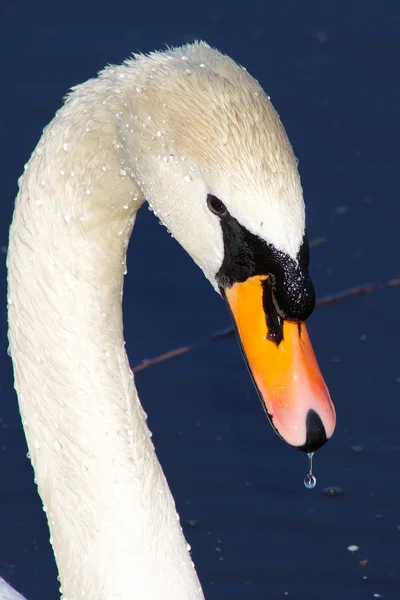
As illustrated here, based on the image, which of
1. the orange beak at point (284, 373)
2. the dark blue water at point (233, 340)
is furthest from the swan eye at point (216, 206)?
the dark blue water at point (233, 340)

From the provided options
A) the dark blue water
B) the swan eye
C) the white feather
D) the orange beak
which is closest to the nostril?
the orange beak

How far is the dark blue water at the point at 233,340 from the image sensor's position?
5.85 meters

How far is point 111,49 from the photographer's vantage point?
7910mm

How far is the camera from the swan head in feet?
11.4

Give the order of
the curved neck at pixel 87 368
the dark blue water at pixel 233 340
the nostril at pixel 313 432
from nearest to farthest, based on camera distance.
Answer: the nostril at pixel 313 432 < the curved neck at pixel 87 368 < the dark blue water at pixel 233 340

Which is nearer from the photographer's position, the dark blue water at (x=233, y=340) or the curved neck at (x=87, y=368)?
the curved neck at (x=87, y=368)

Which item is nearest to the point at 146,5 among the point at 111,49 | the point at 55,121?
the point at 111,49

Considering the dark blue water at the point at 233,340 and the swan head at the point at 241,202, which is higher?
the swan head at the point at 241,202

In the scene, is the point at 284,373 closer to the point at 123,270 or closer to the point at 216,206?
the point at 216,206

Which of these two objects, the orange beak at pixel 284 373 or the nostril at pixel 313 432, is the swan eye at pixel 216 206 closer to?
the orange beak at pixel 284 373

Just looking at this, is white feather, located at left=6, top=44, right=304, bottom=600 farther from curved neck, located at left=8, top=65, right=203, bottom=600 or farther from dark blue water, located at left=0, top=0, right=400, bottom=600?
dark blue water, located at left=0, top=0, right=400, bottom=600

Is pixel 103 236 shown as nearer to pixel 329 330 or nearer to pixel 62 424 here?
pixel 62 424

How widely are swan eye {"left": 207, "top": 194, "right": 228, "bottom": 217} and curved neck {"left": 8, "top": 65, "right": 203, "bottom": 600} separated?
0.35 meters

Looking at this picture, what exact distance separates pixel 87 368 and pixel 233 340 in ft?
8.32
